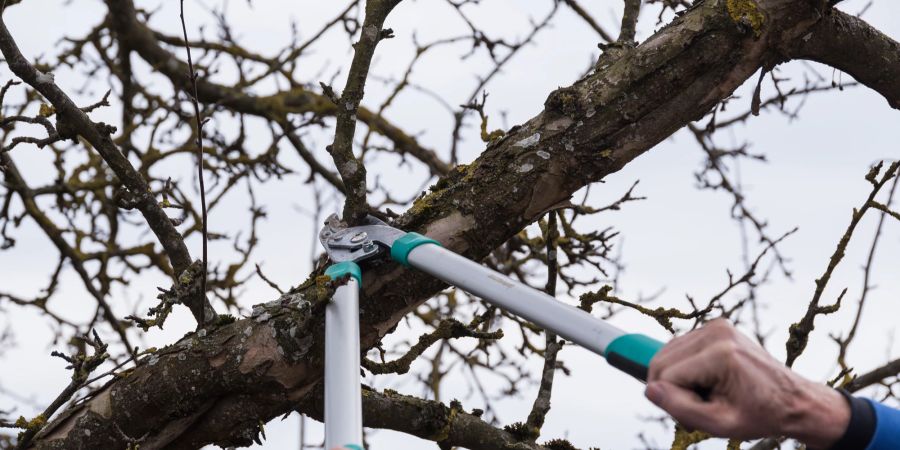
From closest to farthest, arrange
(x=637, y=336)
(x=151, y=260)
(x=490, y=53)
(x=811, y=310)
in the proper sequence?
(x=637, y=336)
(x=811, y=310)
(x=490, y=53)
(x=151, y=260)

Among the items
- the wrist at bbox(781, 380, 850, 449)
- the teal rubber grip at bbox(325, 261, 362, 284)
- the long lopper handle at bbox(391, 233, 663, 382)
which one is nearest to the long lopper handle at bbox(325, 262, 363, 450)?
the teal rubber grip at bbox(325, 261, 362, 284)

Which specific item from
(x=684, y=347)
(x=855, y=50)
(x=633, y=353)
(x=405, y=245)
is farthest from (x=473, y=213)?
(x=855, y=50)

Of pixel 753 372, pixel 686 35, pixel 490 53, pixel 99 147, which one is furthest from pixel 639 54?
pixel 490 53

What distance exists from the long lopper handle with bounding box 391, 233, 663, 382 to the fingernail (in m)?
0.13

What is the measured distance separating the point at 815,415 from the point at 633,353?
0.28 meters

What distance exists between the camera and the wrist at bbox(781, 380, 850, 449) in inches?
50.6

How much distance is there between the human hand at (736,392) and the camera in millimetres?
1235

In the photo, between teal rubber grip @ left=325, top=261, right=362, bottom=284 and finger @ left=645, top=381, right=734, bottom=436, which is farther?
teal rubber grip @ left=325, top=261, right=362, bottom=284

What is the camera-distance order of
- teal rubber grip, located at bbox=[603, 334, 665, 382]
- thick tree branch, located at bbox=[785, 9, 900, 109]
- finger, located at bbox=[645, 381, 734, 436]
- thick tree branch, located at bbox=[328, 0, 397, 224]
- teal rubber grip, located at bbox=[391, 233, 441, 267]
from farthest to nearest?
thick tree branch, located at bbox=[785, 9, 900, 109]
thick tree branch, located at bbox=[328, 0, 397, 224]
teal rubber grip, located at bbox=[391, 233, 441, 267]
teal rubber grip, located at bbox=[603, 334, 665, 382]
finger, located at bbox=[645, 381, 734, 436]

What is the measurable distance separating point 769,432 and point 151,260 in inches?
138

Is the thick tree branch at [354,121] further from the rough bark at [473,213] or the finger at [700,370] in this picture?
the finger at [700,370]

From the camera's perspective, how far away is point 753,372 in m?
1.23

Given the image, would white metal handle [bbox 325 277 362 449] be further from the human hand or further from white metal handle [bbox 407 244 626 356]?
the human hand

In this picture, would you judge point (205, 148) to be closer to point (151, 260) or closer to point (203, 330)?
point (151, 260)
